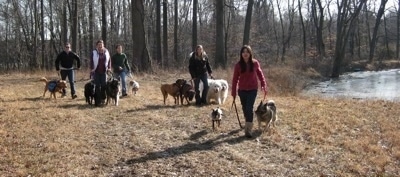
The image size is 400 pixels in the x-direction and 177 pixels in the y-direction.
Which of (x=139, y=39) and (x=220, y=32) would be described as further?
(x=220, y=32)

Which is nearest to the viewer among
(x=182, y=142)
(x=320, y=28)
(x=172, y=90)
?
(x=182, y=142)

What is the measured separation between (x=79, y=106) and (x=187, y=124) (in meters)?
3.78

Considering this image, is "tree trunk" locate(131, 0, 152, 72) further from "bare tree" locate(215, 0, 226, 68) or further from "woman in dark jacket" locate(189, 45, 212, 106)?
"woman in dark jacket" locate(189, 45, 212, 106)

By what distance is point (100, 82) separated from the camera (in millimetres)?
12383

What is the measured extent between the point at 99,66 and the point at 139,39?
11.8m

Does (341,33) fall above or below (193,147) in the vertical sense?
above

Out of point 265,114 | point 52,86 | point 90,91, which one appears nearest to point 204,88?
point 90,91

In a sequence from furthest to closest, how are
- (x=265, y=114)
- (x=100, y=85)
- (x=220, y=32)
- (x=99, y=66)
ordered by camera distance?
1. (x=220, y=32)
2. (x=100, y=85)
3. (x=99, y=66)
4. (x=265, y=114)

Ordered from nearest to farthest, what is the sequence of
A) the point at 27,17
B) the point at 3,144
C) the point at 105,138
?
the point at 3,144, the point at 105,138, the point at 27,17

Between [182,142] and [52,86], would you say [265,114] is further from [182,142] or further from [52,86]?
[52,86]

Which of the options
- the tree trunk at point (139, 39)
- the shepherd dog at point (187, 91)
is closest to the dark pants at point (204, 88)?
the shepherd dog at point (187, 91)

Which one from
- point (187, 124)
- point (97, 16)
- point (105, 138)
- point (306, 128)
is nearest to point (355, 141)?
point (306, 128)

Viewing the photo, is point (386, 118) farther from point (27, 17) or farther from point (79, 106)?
point (27, 17)

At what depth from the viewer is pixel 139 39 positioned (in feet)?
78.0
